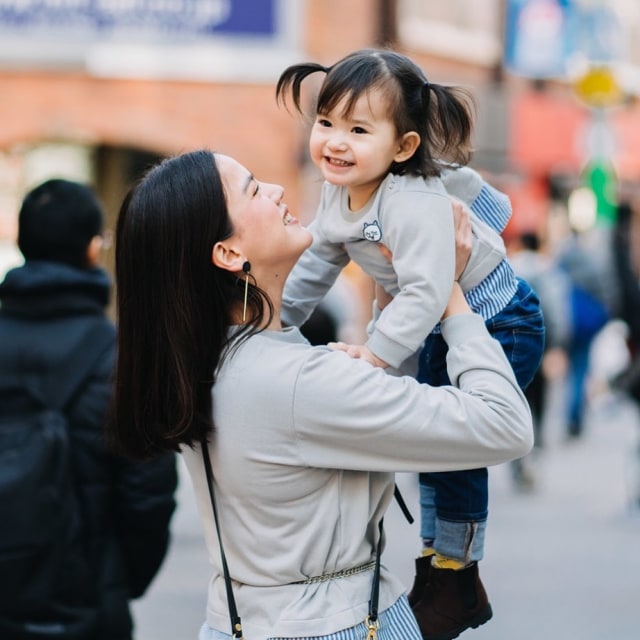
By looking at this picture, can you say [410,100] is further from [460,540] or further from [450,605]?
[450,605]

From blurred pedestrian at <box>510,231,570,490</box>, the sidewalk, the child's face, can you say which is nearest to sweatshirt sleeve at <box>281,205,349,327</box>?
the child's face

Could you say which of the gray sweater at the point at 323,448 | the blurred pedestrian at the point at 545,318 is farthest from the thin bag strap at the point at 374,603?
the blurred pedestrian at the point at 545,318

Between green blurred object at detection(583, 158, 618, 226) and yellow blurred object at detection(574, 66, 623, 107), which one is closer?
green blurred object at detection(583, 158, 618, 226)

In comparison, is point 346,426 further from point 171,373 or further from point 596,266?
point 596,266

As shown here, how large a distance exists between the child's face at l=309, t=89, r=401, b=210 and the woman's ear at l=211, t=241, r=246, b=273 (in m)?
0.26

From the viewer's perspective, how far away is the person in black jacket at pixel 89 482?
158 inches

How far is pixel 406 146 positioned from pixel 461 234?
205mm

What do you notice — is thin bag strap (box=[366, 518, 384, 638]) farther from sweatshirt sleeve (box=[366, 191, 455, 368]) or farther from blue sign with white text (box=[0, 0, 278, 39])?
blue sign with white text (box=[0, 0, 278, 39])

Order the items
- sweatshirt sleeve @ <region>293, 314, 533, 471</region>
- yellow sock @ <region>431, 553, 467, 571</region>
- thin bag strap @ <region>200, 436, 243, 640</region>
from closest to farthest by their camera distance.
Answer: sweatshirt sleeve @ <region>293, 314, 533, 471</region>, thin bag strap @ <region>200, 436, 243, 640</region>, yellow sock @ <region>431, 553, 467, 571</region>

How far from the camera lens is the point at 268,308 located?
277 centimetres

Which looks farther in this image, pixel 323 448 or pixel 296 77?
pixel 296 77

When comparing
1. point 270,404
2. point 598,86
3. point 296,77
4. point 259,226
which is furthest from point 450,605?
point 598,86

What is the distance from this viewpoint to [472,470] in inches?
114

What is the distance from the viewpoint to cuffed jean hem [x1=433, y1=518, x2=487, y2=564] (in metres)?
2.91
